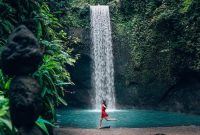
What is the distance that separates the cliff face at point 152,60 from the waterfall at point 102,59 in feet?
1.29

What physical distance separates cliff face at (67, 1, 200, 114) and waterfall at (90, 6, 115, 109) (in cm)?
39

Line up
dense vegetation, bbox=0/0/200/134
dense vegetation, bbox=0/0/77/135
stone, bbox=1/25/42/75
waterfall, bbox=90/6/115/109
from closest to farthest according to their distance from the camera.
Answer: stone, bbox=1/25/42/75, dense vegetation, bbox=0/0/77/135, dense vegetation, bbox=0/0/200/134, waterfall, bbox=90/6/115/109

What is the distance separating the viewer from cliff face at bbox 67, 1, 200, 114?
19.9m

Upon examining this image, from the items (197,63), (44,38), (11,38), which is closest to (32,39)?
(11,38)

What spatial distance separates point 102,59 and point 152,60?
12.6ft

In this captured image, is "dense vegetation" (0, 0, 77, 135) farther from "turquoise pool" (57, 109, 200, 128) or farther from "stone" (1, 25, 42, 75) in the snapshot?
"turquoise pool" (57, 109, 200, 128)

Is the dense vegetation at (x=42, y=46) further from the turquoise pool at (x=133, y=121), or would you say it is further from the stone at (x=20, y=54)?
the turquoise pool at (x=133, y=121)

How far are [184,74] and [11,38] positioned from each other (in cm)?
1569

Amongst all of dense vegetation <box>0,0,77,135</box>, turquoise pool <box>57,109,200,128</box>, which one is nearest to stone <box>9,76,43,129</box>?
dense vegetation <box>0,0,77,135</box>

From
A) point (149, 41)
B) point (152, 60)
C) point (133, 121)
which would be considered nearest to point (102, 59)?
point (149, 41)

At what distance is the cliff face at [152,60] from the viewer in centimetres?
1987

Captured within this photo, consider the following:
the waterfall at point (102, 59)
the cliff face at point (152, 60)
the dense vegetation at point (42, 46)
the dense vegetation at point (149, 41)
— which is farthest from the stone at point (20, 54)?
the waterfall at point (102, 59)

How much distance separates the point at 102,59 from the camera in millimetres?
23984

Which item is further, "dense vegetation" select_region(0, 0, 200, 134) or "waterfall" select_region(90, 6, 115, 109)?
"waterfall" select_region(90, 6, 115, 109)
